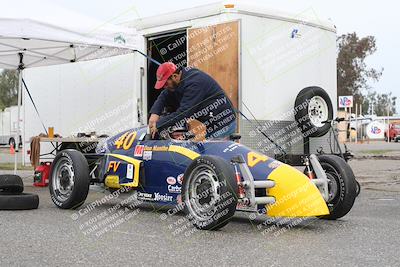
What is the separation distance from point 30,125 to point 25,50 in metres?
2.50

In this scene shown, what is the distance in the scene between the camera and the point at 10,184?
301 inches

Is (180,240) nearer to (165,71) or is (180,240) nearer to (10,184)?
(165,71)

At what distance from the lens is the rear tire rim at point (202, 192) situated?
5.58 metres

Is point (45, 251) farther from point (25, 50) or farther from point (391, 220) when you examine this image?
point (25, 50)

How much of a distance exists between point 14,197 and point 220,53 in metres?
3.97

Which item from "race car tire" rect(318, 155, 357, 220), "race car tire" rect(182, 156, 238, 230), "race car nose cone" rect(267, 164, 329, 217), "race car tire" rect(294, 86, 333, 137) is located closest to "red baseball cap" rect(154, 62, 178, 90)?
"race car tire" rect(182, 156, 238, 230)

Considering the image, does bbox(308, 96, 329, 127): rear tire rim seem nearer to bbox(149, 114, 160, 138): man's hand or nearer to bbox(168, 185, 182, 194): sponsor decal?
bbox(149, 114, 160, 138): man's hand

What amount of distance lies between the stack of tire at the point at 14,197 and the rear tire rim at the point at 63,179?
27 centimetres

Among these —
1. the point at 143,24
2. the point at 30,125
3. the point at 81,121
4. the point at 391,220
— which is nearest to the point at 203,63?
the point at 143,24

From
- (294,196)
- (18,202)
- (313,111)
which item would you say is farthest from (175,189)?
(313,111)

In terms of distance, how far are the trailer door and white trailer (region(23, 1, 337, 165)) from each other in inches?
0.6

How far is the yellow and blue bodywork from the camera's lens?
18.5ft

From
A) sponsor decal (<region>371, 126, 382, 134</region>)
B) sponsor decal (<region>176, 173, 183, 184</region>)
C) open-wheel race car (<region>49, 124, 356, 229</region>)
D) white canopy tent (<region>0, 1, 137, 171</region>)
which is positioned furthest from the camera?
sponsor decal (<region>371, 126, 382, 134</region>)

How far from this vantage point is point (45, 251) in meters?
4.73
